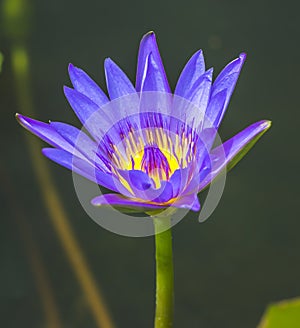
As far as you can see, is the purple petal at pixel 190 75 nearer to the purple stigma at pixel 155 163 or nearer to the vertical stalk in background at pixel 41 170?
the purple stigma at pixel 155 163

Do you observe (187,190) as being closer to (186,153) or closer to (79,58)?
(186,153)

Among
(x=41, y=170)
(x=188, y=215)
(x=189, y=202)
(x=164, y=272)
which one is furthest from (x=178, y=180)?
(x=41, y=170)

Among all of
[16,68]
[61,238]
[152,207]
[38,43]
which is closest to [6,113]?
[16,68]

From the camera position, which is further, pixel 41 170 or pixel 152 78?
pixel 41 170

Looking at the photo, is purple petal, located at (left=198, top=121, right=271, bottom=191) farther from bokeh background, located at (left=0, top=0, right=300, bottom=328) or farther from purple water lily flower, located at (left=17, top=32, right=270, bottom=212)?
bokeh background, located at (left=0, top=0, right=300, bottom=328)

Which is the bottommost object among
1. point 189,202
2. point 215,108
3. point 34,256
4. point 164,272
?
point 34,256

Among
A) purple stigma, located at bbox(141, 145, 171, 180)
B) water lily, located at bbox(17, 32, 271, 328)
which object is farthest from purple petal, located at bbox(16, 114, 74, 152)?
purple stigma, located at bbox(141, 145, 171, 180)

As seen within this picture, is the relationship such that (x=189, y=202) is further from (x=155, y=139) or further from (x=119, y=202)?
(x=155, y=139)
